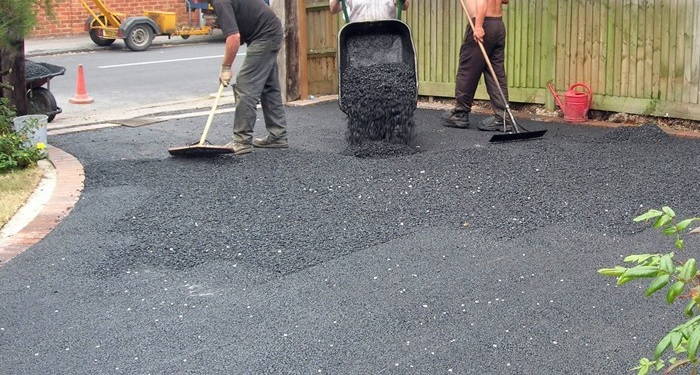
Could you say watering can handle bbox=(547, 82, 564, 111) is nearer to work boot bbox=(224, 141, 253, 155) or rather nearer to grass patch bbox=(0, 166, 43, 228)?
work boot bbox=(224, 141, 253, 155)

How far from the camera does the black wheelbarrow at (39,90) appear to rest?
36.1 ft

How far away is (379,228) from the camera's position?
21.9 feet

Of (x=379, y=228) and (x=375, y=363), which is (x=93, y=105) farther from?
(x=375, y=363)

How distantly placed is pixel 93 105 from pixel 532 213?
337 inches

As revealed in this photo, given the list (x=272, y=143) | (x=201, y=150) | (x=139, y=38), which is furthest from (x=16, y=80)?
(x=139, y=38)

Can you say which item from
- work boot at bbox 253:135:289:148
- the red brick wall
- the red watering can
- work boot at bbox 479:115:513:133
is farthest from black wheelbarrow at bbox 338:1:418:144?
the red brick wall

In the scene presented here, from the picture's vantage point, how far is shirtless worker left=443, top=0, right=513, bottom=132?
10227 mm

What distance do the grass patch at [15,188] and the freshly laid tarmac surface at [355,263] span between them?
454mm

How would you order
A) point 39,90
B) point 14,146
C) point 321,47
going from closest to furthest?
point 14,146 → point 39,90 → point 321,47

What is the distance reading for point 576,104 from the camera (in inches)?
420

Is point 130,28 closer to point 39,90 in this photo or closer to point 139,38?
point 139,38

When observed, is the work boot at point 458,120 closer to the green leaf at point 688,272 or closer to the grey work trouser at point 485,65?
the grey work trouser at point 485,65

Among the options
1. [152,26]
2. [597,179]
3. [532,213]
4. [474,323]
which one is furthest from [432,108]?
[152,26]

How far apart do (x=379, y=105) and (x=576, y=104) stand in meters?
2.64
